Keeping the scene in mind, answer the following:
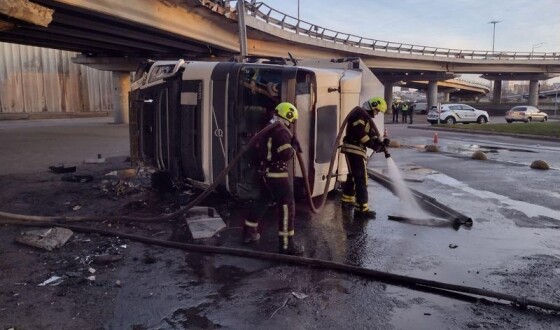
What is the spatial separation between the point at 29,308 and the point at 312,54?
32528 mm

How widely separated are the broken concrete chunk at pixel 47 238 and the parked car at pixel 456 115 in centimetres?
2936

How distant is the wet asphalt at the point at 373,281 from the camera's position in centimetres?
367

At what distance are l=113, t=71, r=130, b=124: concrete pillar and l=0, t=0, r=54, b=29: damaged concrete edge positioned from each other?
56.7 ft

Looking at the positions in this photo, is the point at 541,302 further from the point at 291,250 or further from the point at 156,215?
the point at 156,215

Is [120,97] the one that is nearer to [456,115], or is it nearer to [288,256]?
[456,115]

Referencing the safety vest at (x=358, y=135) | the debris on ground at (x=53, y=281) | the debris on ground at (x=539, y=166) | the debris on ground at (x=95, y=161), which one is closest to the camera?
the debris on ground at (x=53, y=281)

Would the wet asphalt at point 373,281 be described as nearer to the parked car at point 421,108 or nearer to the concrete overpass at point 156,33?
the concrete overpass at point 156,33

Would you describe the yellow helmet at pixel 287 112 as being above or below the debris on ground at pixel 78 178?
above

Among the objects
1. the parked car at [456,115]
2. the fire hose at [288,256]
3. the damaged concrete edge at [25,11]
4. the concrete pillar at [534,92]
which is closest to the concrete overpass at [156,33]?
the damaged concrete edge at [25,11]

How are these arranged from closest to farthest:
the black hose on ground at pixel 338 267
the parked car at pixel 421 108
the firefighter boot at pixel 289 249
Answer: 1. the black hose on ground at pixel 338 267
2. the firefighter boot at pixel 289 249
3. the parked car at pixel 421 108

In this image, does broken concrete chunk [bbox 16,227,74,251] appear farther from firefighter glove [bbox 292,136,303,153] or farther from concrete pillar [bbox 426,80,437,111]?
concrete pillar [bbox 426,80,437,111]

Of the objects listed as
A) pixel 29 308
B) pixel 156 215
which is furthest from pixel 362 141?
pixel 29 308

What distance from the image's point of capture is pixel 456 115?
32.9 m

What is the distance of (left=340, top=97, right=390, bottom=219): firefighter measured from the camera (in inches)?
258
